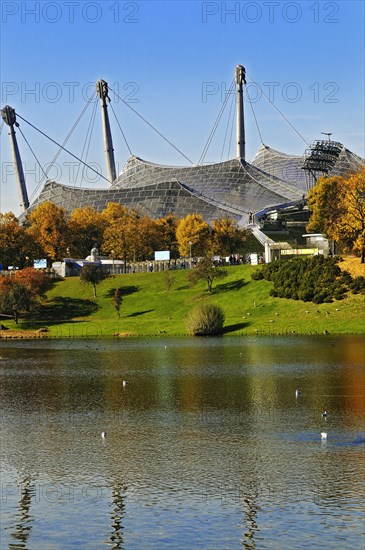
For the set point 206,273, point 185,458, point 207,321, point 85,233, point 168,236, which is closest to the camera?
point 185,458

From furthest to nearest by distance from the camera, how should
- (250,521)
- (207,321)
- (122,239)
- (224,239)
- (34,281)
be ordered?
(224,239) < (122,239) < (34,281) < (207,321) < (250,521)


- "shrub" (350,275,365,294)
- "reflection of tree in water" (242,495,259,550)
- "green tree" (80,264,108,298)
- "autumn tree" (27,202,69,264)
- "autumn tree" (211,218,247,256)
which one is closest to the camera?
"reflection of tree in water" (242,495,259,550)

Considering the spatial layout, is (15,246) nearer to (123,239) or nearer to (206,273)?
(123,239)

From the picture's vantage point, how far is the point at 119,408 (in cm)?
5038

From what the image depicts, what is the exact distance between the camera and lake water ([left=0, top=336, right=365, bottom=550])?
90.3 feet

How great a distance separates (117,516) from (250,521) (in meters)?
4.06

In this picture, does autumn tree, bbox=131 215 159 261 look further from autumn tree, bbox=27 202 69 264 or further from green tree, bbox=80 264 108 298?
green tree, bbox=80 264 108 298

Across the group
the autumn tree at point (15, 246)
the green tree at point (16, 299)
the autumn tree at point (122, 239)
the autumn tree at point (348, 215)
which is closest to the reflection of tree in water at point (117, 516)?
the autumn tree at point (348, 215)

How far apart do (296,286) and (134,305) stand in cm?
2381

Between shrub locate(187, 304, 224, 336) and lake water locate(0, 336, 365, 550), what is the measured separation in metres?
35.0

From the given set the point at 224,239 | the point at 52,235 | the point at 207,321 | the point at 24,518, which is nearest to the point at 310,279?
the point at 207,321

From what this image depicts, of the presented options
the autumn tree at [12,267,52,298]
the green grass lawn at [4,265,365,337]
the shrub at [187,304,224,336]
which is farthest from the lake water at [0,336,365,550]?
the autumn tree at [12,267,52,298]

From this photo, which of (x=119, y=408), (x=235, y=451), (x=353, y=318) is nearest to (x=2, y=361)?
(x=119, y=408)

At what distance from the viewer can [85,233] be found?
18125 centimetres
